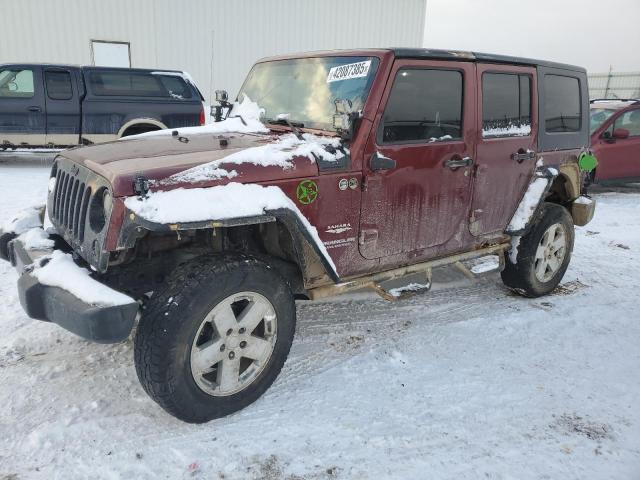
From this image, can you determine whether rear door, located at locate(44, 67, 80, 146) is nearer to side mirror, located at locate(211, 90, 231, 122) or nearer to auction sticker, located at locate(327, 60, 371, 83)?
side mirror, located at locate(211, 90, 231, 122)

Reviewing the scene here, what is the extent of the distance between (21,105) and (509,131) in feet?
27.9

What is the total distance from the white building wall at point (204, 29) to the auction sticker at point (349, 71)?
11.3 m

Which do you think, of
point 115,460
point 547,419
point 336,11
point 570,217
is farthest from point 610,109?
point 336,11

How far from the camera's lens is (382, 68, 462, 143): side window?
3061 millimetres

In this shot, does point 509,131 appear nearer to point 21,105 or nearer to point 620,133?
point 620,133

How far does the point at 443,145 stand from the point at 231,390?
2.01m

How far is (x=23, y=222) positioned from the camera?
3209 mm

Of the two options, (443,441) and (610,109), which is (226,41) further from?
(443,441)

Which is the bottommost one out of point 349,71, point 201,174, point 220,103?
point 201,174

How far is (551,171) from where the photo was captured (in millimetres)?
4164

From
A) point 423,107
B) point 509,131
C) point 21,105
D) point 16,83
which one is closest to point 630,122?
point 509,131

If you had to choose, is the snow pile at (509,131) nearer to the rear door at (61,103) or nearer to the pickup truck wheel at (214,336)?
the pickup truck wheel at (214,336)

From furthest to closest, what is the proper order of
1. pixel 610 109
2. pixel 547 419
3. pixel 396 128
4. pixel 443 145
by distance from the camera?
pixel 610 109 < pixel 443 145 < pixel 396 128 < pixel 547 419

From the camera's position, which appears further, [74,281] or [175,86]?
[175,86]
